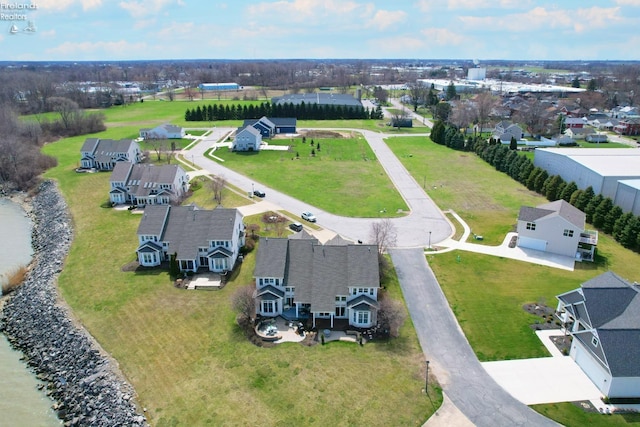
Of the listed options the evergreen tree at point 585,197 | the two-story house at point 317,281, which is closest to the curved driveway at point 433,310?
the two-story house at point 317,281

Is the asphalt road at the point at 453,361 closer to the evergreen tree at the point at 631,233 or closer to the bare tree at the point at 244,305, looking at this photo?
the bare tree at the point at 244,305

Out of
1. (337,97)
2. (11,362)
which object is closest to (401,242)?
(11,362)

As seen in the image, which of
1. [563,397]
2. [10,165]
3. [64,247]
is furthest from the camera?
[10,165]

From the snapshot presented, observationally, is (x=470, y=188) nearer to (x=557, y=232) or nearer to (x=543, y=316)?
(x=557, y=232)

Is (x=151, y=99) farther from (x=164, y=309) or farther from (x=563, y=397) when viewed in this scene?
(x=563, y=397)

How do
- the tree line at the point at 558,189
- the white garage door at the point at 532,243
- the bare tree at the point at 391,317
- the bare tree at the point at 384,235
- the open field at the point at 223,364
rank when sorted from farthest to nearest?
the tree line at the point at 558,189 → the white garage door at the point at 532,243 → the bare tree at the point at 384,235 → the bare tree at the point at 391,317 → the open field at the point at 223,364

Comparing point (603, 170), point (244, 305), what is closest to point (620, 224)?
point (603, 170)
